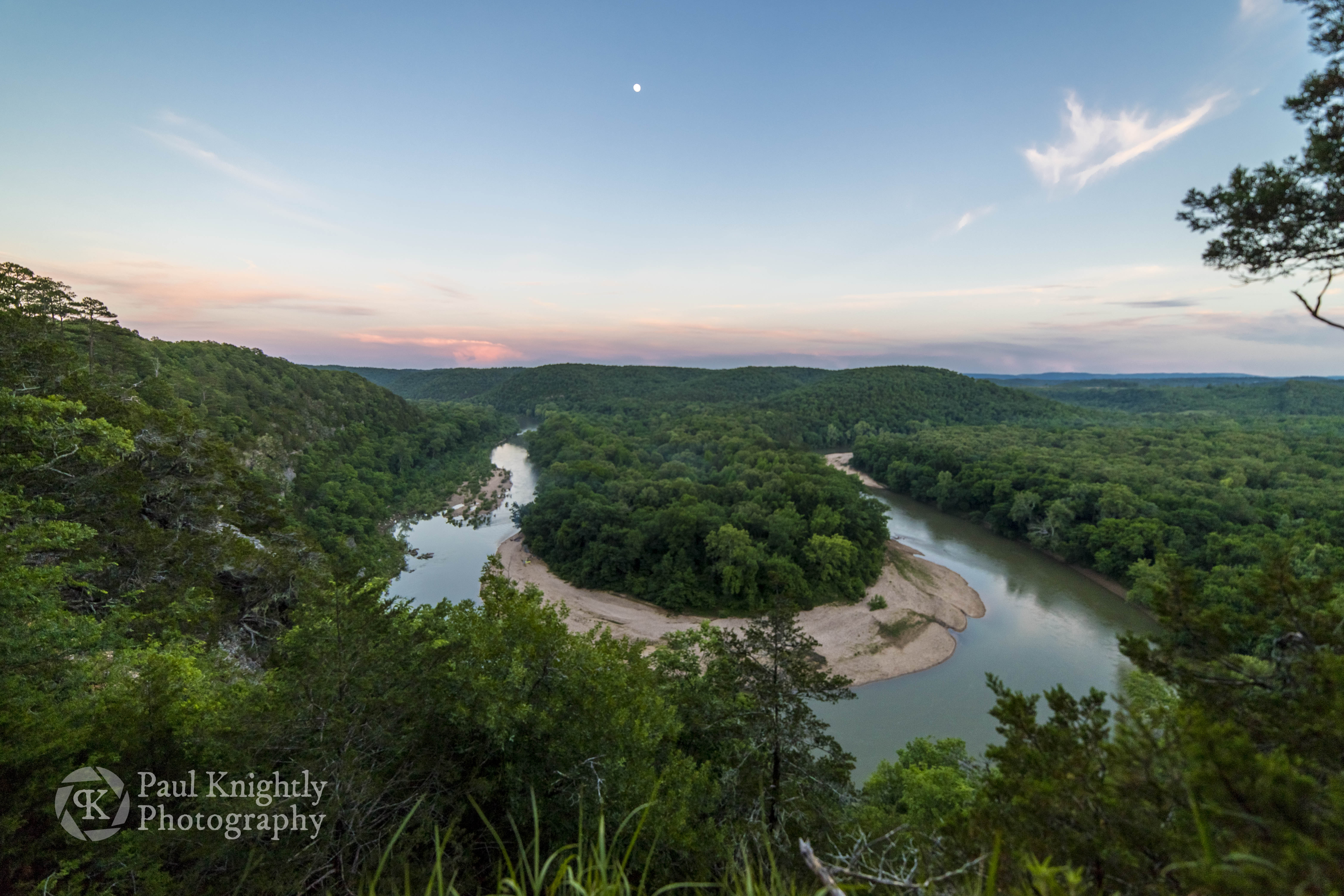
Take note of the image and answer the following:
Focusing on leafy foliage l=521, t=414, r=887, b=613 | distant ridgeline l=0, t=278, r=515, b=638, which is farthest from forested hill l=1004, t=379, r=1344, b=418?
distant ridgeline l=0, t=278, r=515, b=638

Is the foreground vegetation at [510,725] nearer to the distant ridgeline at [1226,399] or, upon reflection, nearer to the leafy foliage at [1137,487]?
the leafy foliage at [1137,487]

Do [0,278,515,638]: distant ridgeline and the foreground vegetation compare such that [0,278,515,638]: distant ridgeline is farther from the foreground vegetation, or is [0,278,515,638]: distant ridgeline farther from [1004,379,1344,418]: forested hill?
[1004,379,1344,418]: forested hill

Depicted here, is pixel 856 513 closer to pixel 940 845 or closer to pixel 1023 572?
pixel 1023 572

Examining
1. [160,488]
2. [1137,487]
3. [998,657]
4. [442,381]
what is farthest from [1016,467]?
[442,381]

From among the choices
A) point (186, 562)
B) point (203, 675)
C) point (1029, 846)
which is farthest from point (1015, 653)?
point (186, 562)

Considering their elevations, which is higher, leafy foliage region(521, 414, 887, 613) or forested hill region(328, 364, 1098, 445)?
forested hill region(328, 364, 1098, 445)

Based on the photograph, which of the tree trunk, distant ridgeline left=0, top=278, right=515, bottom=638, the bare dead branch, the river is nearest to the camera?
the bare dead branch
